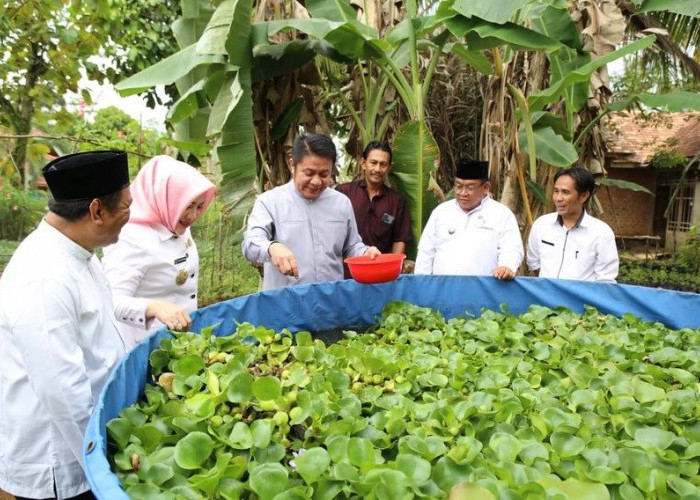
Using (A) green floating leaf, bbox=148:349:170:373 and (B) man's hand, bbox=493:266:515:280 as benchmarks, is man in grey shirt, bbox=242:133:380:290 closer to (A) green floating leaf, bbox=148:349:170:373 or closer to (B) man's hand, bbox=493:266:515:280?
(B) man's hand, bbox=493:266:515:280

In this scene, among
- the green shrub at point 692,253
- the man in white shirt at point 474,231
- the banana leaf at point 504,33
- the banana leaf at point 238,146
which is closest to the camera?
the banana leaf at point 504,33

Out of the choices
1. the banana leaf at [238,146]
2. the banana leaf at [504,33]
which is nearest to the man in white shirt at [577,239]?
the banana leaf at [504,33]

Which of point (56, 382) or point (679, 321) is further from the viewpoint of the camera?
point (679, 321)

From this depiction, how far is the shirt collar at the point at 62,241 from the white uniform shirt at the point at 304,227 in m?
1.21

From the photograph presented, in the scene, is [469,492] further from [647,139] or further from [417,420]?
[647,139]

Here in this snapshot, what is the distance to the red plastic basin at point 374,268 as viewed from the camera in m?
2.21

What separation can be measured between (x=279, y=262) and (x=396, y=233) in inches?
50.8

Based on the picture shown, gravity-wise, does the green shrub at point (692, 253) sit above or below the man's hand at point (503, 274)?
below

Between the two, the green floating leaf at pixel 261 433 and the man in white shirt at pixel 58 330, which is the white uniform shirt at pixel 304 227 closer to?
the man in white shirt at pixel 58 330

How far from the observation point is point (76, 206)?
132cm

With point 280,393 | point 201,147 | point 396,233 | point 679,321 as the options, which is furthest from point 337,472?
point 201,147

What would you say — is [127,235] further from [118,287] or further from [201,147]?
[201,147]

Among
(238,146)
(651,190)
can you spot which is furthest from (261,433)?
(651,190)

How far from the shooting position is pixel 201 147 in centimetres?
342
